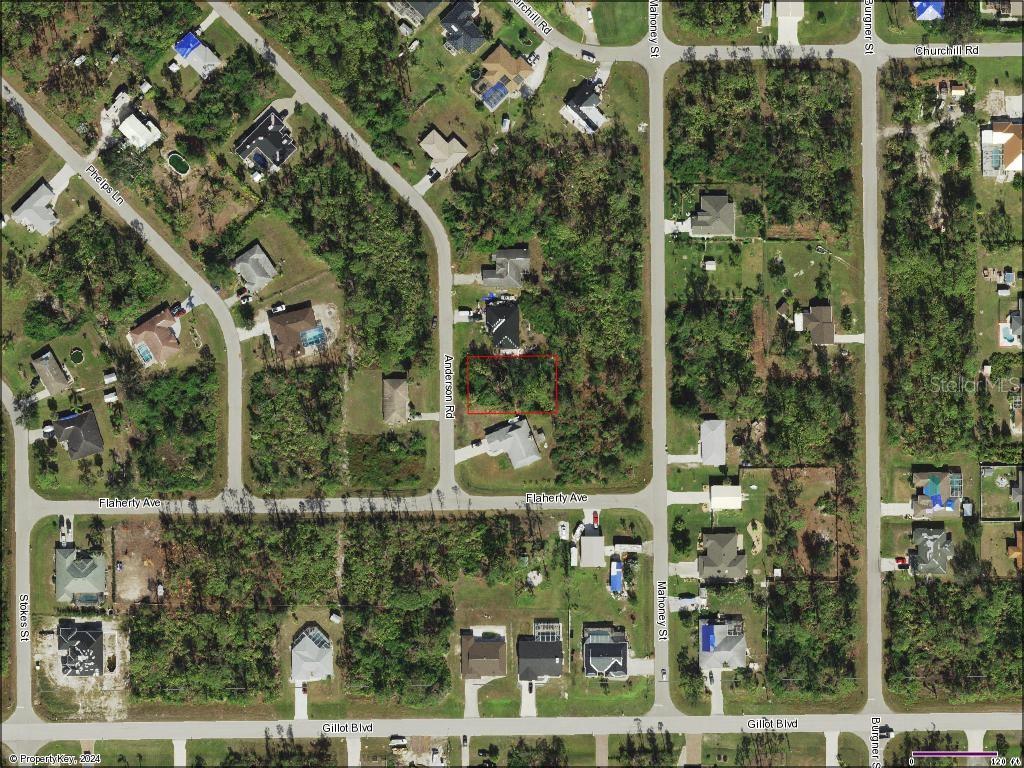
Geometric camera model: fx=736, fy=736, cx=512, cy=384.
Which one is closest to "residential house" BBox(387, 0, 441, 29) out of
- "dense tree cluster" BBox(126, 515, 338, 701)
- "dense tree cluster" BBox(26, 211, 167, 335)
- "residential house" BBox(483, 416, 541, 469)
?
"dense tree cluster" BBox(26, 211, 167, 335)

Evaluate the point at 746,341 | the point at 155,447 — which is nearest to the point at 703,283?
the point at 746,341

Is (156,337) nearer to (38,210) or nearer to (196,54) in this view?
(38,210)

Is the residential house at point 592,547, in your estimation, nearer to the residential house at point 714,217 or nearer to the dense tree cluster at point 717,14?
the residential house at point 714,217

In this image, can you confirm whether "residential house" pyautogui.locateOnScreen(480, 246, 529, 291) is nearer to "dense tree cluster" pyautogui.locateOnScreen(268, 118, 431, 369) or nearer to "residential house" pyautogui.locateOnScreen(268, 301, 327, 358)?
"dense tree cluster" pyautogui.locateOnScreen(268, 118, 431, 369)

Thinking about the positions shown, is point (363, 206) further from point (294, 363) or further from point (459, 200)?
point (294, 363)

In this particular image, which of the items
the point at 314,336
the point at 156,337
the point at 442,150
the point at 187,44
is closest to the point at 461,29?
the point at 442,150

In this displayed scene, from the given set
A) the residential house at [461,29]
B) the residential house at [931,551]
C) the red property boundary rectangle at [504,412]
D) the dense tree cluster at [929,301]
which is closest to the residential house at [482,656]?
the red property boundary rectangle at [504,412]
